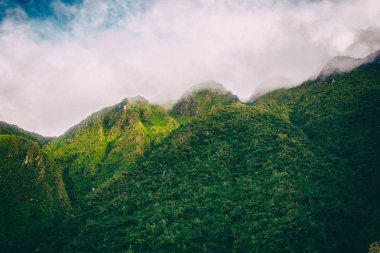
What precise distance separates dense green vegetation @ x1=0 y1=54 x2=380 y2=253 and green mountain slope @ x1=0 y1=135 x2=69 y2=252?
0.61 metres

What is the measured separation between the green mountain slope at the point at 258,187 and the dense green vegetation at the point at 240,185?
0.35 m

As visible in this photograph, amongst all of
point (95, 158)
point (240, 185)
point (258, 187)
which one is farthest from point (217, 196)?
point (95, 158)

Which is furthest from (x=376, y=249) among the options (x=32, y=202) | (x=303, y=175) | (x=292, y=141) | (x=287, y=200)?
(x=32, y=202)

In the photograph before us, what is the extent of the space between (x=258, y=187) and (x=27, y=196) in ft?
319

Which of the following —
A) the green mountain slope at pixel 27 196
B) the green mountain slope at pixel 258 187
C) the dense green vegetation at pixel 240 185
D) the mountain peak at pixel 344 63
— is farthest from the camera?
the mountain peak at pixel 344 63

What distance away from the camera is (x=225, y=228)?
92000 mm

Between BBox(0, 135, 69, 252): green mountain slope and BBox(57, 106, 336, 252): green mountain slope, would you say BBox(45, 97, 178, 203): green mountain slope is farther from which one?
BBox(57, 106, 336, 252): green mountain slope

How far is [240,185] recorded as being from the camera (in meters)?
107

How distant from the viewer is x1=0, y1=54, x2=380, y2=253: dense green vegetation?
86250 millimetres

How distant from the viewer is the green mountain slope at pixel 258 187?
279 ft

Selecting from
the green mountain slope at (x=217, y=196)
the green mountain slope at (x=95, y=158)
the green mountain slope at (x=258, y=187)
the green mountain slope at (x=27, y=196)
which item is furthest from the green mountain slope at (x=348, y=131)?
the green mountain slope at (x=27, y=196)

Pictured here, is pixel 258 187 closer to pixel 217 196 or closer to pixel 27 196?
pixel 217 196

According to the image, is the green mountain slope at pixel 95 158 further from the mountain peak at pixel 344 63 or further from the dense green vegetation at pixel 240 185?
the mountain peak at pixel 344 63

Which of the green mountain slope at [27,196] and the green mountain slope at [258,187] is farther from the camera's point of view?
the green mountain slope at [27,196]
